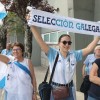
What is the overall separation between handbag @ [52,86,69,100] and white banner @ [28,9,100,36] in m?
0.86

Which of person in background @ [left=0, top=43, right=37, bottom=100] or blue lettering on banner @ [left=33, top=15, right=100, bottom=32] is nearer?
blue lettering on banner @ [left=33, top=15, right=100, bottom=32]

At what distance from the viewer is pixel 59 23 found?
4.29m

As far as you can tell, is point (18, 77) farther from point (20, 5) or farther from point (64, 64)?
point (20, 5)

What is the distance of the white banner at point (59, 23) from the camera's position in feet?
13.5

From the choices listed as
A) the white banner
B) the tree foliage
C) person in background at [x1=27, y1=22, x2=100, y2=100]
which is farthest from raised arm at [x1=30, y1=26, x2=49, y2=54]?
the tree foliage

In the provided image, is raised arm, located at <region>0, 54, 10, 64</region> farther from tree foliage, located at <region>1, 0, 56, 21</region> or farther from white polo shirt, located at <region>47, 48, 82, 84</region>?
tree foliage, located at <region>1, 0, 56, 21</region>

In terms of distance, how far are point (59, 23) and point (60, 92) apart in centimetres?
99

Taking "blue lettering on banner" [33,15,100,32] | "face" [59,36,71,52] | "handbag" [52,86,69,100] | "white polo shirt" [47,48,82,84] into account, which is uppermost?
"blue lettering on banner" [33,15,100,32]

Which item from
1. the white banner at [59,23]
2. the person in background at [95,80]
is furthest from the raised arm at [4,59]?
the person in background at [95,80]

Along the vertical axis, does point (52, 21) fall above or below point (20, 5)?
below

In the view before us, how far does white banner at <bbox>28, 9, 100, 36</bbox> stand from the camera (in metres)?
4.11

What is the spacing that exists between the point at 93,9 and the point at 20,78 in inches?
212

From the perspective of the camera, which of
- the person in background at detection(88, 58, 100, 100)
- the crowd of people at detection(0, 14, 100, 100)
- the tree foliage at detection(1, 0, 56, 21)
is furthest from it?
the tree foliage at detection(1, 0, 56, 21)

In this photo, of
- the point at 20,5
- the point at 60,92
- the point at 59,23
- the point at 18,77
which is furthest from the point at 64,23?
the point at 20,5
